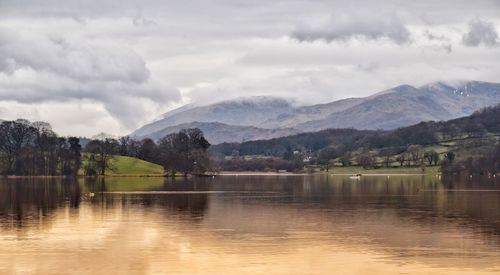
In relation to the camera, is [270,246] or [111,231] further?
[111,231]

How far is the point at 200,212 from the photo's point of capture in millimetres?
96062

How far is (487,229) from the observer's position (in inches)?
2881

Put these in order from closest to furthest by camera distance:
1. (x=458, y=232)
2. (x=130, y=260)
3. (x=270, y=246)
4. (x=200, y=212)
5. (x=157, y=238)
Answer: (x=130, y=260), (x=270, y=246), (x=157, y=238), (x=458, y=232), (x=200, y=212)

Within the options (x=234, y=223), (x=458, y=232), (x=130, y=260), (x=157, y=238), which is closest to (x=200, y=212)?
(x=234, y=223)

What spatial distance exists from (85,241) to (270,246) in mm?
16117

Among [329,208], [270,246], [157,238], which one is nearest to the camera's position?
[270,246]

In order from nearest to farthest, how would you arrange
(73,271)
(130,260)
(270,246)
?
(73,271) < (130,260) < (270,246)

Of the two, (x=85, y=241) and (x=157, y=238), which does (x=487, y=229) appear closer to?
(x=157, y=238)

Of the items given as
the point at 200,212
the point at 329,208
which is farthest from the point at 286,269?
the point at 329,208

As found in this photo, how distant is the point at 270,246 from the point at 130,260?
12542mm

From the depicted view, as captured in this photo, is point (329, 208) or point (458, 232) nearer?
point (458, 232)

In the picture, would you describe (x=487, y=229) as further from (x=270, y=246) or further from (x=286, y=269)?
(x=286, y=269)

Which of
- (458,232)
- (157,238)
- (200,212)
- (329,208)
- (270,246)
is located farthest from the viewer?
(329,208)

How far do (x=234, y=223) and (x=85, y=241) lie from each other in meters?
21.0
